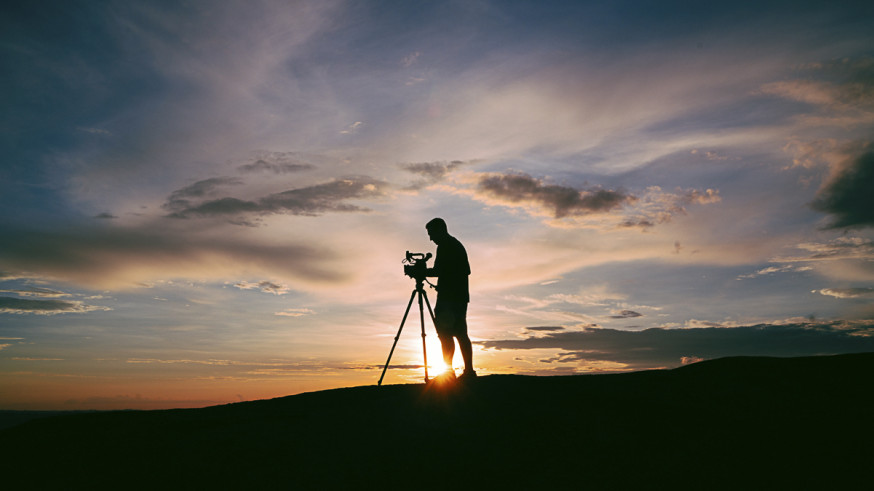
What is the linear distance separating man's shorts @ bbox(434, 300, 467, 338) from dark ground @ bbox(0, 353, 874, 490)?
1.07 metres

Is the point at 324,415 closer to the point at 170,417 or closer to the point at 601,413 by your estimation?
the point at 170,417

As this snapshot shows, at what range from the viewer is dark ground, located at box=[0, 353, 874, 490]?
5.50 metres

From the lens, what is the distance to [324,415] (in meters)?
7.76

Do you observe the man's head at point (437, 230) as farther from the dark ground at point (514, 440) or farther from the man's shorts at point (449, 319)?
the dark ground at point (514, 440)

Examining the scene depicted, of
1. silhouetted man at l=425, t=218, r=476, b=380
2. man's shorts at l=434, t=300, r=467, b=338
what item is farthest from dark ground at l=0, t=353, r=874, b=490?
man's shorts at l=434, t=300, r=467, b=338

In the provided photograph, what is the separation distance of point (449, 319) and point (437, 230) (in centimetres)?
172

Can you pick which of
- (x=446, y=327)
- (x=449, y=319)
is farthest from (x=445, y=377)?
(x=449, y=319)

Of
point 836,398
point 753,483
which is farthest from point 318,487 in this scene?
point 836,398

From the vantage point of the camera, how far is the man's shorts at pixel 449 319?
378 inches

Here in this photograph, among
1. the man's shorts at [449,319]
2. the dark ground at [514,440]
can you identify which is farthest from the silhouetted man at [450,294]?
the dark ground at [514,440]

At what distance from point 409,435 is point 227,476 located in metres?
2.13

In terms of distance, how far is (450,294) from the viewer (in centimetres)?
972

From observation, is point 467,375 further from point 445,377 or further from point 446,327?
point 446,327

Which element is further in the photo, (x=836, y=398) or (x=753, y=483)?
(x=836, y=398)
